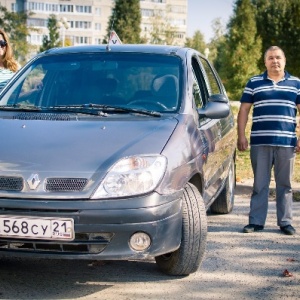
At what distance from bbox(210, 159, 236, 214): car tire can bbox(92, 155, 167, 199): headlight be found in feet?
9.70

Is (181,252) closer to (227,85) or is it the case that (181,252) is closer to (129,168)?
(129,168)

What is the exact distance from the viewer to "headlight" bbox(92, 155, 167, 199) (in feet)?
14.0

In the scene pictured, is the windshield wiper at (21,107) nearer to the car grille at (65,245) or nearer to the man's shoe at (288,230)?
the car grille at (65,245)

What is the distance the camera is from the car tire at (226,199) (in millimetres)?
7357

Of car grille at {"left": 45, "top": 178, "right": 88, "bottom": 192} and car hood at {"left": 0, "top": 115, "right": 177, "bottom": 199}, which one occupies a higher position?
car hood at {"left": 0, "top": 115, "right": 177, "bottom": 199}

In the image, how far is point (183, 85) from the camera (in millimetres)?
5465

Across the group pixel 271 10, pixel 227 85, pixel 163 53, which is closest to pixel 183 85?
pixel 163 53

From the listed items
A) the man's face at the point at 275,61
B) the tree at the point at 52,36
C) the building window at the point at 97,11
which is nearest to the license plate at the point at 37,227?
the man's face at the point at 275,61

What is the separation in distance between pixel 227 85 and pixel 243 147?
44.8 m

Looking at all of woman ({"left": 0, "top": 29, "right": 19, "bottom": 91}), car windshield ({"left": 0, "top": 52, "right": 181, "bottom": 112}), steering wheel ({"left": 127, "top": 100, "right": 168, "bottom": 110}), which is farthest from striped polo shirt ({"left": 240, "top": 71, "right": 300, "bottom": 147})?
woman ({"left": 0, "top": 29, "right": 19, "bottom": 91})

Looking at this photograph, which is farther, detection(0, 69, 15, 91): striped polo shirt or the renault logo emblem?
detection(0, 69, 15, 91): striped polo shirt

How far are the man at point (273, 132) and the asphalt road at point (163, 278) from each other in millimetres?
655

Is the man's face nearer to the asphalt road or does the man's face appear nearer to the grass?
the asphalt road

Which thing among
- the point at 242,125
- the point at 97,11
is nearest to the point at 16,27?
the point at 242,125
